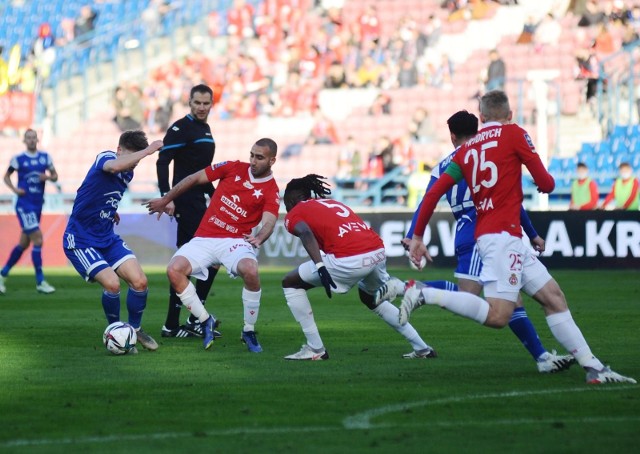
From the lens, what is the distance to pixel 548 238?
21.7 metres

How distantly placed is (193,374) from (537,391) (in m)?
2.57

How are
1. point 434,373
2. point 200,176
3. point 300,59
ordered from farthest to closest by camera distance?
point 300,59
point 200,176
point 434,373

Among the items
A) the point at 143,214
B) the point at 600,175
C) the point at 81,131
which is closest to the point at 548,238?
the point at 600,175

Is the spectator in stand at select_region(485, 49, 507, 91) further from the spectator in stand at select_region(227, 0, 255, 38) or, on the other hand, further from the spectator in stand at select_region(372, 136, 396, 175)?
the spectator in stand at select_region(227, 0, 255, 38)

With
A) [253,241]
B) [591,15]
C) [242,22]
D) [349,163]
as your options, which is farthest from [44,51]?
[253,241]

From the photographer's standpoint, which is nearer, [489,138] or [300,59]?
[489,138]

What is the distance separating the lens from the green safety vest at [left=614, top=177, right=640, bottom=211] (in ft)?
72.8

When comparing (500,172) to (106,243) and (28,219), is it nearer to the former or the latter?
(106,243)

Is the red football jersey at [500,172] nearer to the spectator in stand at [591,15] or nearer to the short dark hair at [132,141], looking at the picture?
the short dark hair at [132,141]

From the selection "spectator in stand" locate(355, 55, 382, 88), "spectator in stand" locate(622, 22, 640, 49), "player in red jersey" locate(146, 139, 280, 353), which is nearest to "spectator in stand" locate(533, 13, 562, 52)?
"spectator in stand" locate(622, 22, 640, 49)

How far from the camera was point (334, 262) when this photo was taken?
32.0ft

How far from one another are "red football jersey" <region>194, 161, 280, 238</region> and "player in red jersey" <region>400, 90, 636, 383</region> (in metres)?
2.74

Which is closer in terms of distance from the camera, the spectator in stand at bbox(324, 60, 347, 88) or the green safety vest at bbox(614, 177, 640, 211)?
the green safety vest at bbox(614, 177, 640, 211)

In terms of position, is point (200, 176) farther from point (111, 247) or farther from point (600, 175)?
point (600, 175)
